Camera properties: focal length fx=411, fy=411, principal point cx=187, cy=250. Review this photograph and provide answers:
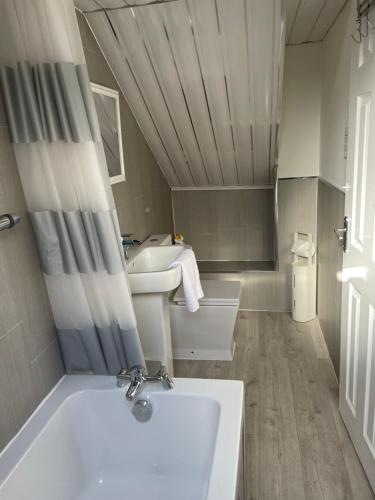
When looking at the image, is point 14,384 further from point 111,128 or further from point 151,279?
point 111,128

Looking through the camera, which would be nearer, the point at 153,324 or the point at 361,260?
the point at 361,260

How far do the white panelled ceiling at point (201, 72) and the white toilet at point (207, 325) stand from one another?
1.18 metres

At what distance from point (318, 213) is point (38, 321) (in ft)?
→ 8.28

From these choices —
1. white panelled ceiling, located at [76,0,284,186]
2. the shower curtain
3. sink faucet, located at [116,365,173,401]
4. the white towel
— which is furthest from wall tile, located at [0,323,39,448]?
white panelled ceiling, located at [76,0,284,186]

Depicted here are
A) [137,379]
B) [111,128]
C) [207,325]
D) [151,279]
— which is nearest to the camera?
[137,379]

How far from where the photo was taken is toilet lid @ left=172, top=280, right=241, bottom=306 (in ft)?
9.61

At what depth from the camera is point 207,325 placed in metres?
2.99

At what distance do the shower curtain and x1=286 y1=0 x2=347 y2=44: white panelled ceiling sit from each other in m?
1.55

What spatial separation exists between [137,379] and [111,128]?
1570 mm

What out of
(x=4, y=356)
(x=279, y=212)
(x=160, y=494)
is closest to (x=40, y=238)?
(x=4, y=356)

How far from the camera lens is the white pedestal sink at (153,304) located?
2.23 m

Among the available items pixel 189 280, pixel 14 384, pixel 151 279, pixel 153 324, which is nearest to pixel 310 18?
pixel 189 280

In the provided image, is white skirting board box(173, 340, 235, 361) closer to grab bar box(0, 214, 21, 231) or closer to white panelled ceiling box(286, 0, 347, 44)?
grab bar box(0, 214, 21, 231)

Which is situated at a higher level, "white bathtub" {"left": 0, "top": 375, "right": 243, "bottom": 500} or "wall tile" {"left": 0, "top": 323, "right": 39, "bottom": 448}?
"wall tile" {"left": 0, "top": 323, "right": 39, "bottom": 448}
